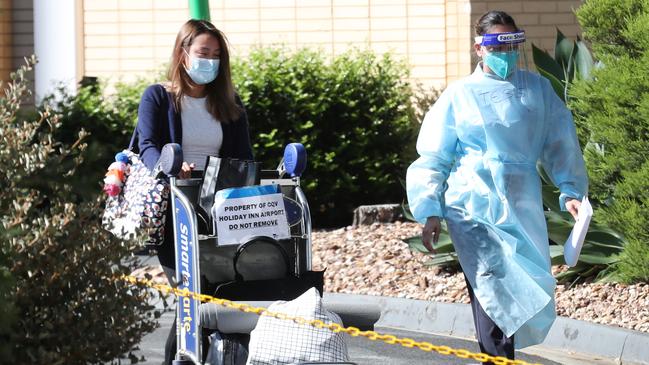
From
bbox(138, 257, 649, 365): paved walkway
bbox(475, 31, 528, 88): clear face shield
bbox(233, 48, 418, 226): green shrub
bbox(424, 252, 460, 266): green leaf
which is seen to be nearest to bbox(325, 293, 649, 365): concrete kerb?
bbox(138, 257, 649, 365): paved walkway

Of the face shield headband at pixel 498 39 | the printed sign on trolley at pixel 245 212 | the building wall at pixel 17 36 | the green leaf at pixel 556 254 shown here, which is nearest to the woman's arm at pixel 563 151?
the face shield headband at pixel 498 39

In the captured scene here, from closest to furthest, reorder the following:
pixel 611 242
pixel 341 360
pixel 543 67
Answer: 1. pixel 341 360
2. pixel 611 242
3. pixel 543 67

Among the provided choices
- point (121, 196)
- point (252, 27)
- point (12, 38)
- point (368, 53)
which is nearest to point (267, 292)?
point (121, 196)

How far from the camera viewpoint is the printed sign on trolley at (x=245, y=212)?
5.67 meters

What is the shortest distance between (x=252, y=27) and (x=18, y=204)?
35.7ft

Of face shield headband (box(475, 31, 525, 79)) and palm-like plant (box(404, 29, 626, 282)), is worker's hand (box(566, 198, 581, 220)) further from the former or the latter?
palm-like plant (box(404, 29, 626, 282))

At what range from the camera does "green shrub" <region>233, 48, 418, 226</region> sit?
12930mm

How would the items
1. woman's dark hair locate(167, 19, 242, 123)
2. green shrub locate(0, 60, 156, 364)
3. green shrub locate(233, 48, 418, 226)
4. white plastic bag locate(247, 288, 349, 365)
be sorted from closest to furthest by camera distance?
green shrub locate(0, 60, 156, 364) → white plastic bag locate(247, 288, 349, 365) → woman's dark hair locate(167, 19, 242, 123) → green shrub locate(233, 48, 418, 226)

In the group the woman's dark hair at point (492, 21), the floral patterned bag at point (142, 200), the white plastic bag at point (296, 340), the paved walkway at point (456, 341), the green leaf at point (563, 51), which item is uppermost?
the green leaf at point (563, 51)

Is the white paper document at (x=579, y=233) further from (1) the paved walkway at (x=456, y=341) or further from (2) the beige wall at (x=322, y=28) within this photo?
(2) the beige wall at (x=322, y=28)

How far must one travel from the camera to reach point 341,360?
512 centimetres

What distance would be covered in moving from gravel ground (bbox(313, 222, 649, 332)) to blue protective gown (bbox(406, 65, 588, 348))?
7.71 ft

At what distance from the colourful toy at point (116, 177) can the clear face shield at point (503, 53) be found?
5.43 ft

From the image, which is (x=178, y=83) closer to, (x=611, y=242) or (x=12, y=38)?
(x=611, y=242)
